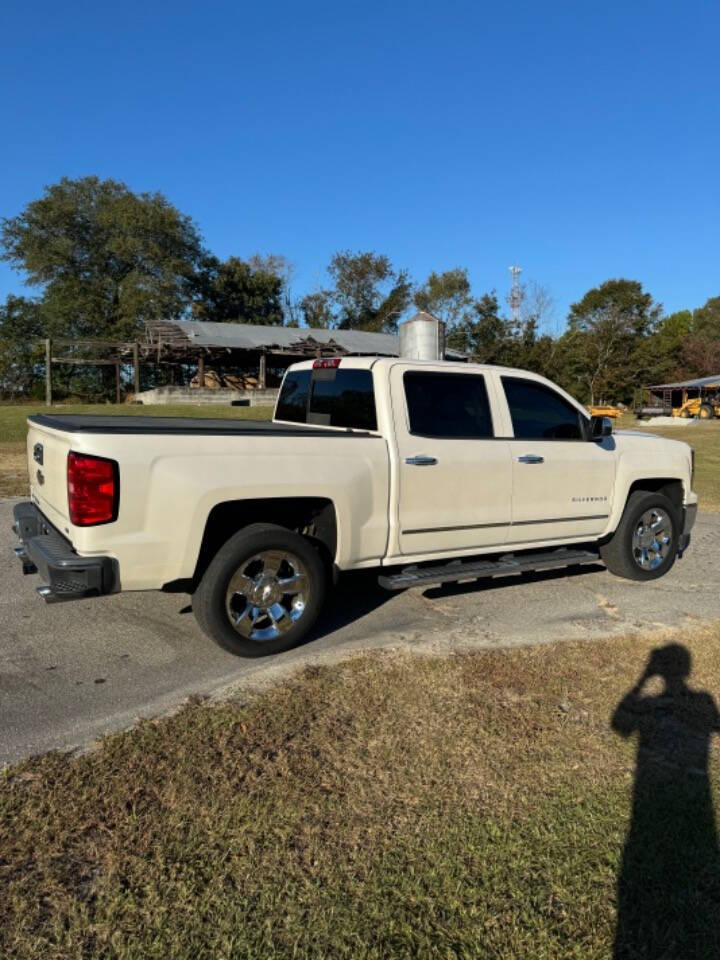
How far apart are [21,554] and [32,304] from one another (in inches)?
1799

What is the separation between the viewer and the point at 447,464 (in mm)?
4828

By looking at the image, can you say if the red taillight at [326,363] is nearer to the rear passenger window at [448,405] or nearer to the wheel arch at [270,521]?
the rear passenger window at [448,405]

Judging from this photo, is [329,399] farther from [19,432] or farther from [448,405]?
[19,432]

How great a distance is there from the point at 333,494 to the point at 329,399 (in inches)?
50.8

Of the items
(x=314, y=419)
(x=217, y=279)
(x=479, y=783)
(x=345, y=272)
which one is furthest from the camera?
(x=345, y=272)

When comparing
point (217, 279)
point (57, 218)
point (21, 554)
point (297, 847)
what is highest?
point (57, 218)

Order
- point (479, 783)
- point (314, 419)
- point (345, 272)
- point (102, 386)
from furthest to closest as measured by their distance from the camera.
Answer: point (345, 272)
point (102, 386)
point (314, 419)
point (479, 783)

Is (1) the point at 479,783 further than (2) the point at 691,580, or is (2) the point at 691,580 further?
(2) the point at 691,580

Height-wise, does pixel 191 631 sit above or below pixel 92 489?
below

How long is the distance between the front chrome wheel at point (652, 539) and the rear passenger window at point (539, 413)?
3.90 feet

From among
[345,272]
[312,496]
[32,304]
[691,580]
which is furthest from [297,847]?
[345,272]

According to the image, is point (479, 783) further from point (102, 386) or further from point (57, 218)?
point (57, 218)

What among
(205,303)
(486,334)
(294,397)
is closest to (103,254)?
(205,303)

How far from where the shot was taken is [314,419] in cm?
556
